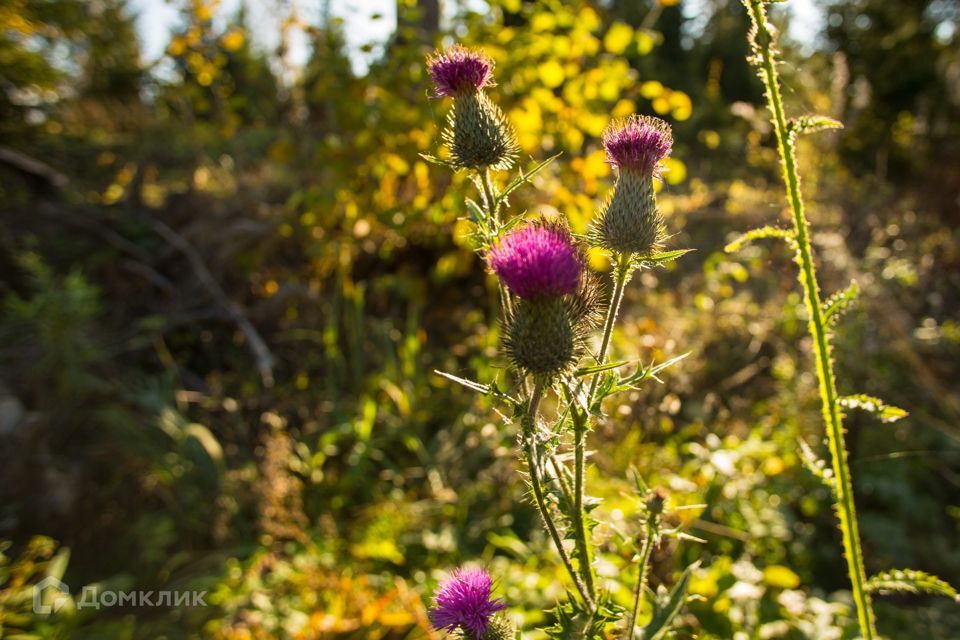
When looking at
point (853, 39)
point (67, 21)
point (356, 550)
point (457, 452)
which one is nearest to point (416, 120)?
point (457, 452)

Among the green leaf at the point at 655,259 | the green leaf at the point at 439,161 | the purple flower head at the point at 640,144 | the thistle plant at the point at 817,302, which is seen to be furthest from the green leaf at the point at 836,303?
the green leaf at the point at 439,161

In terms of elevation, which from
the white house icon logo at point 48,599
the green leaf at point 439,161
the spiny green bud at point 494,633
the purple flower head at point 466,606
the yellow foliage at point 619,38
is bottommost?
the spiny green bud at point 494,633

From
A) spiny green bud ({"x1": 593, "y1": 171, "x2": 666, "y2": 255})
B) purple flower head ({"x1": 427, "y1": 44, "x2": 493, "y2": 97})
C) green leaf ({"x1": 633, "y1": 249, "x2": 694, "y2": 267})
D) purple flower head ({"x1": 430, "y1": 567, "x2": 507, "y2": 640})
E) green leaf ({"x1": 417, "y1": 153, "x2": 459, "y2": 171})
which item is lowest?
purple flower head ({"x1": 430, "y1": 567, "x2": 507, "y2": 640})

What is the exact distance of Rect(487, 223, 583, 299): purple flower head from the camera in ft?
3.22

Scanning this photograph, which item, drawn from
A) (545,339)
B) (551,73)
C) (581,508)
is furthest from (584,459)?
(551,73)

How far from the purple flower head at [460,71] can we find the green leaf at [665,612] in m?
1.06

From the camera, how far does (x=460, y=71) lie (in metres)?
1.28

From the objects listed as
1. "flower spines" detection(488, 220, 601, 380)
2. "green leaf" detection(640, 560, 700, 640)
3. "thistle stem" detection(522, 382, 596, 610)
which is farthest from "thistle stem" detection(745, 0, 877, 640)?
"thistle stem" detection(522, 382, 596, 610)

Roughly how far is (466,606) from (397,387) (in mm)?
2721

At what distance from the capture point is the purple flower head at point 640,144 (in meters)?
1.19

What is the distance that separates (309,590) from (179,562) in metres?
0.69

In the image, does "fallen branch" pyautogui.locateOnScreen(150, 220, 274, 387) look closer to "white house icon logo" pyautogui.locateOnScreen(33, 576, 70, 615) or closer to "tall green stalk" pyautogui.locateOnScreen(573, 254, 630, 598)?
"white house icon logo" pyautogui.locateOnScreen(33, 576, 70, 615)

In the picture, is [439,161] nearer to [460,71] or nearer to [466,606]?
[460,71]

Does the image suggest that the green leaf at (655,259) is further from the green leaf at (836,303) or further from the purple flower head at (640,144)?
the green leaf at (836,303)
